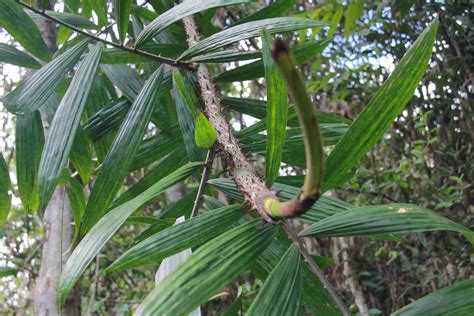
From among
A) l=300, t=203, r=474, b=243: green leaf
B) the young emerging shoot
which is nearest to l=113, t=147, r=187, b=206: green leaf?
l=300, t=203, r=474, b=243: green leaf

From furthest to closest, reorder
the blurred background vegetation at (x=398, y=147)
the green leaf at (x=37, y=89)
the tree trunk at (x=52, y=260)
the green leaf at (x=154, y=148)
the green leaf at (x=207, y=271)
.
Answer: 1. the blurred background vegetation at (x=398, y=147)
2. the tree trunk at (x=52, y=260)
3. the green leaf at (x=154, y=148)
4. the green leaf at (x=37, y=89)
5. the green leaf at (x=207, y=271)

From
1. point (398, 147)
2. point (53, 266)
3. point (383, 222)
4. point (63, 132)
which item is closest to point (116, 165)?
point (63, 132)

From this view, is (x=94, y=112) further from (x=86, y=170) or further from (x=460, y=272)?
(x=460, y=272)

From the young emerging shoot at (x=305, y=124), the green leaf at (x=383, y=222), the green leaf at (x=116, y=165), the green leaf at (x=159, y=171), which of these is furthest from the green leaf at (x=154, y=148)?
the young emerging shoot at (x=305, y=124)

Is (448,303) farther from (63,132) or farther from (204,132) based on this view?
(63,132)

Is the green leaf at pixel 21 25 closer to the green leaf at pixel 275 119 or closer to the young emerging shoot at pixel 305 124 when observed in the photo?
the green leaf at pixel 275 119
